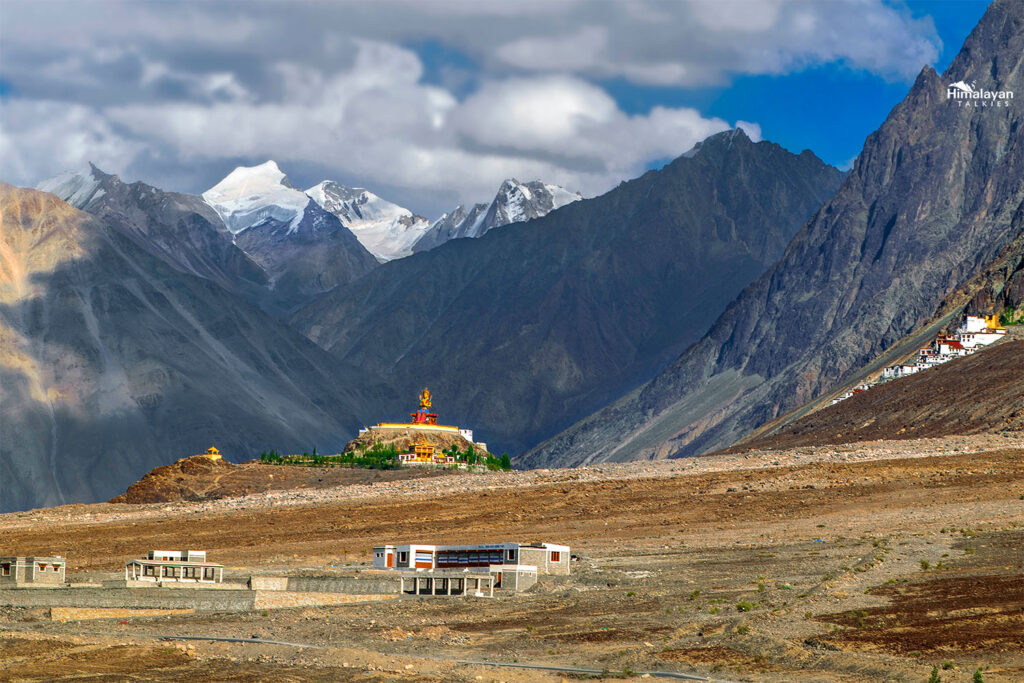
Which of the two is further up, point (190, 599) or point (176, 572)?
point (176, 572)

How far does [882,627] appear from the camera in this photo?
4516 centimetres

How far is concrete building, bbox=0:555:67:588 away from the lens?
65.0 meters

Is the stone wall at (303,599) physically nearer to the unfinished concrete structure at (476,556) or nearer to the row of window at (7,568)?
the unfinished concrete structure at (476,556)

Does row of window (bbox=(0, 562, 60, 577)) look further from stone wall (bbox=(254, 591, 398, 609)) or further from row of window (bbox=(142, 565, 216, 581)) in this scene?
stone wall (bbox=(254, 591, 398, 609))

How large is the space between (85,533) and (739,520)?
4137cm

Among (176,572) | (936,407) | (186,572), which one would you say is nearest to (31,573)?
(176,572)

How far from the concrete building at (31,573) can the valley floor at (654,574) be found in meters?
3.69

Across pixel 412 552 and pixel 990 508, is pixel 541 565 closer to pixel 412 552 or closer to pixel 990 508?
pixel 412 552

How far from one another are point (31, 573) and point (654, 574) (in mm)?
25961

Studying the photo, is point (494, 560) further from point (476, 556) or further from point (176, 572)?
point (176, 572)

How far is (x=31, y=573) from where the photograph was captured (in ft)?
214

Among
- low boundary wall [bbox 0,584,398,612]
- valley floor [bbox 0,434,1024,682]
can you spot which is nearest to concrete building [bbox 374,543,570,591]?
valley floor [bbox 0,434,1024,682]

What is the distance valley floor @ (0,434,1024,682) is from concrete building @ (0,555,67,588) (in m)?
3.69

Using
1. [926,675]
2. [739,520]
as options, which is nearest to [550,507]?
[739,520]
